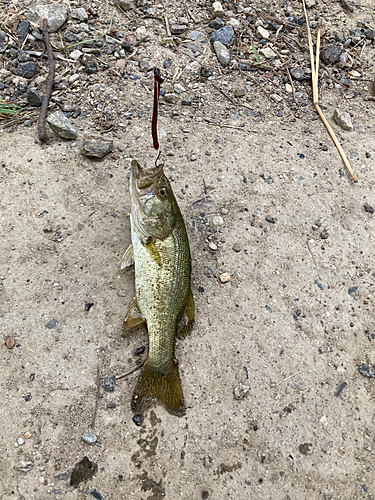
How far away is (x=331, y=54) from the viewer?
5.32 metres

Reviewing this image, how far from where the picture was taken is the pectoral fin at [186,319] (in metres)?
3.30

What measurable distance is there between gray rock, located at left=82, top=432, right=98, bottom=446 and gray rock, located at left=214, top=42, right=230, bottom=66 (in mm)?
4817

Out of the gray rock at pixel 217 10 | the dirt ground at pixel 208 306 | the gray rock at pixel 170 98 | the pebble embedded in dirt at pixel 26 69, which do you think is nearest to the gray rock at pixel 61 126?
the dirt ground at pixel 208 306

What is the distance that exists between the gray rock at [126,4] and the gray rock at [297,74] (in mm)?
2460

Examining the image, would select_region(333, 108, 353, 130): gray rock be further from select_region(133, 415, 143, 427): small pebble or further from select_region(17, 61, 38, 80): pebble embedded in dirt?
select_region(133, 415, 143, 427): small pebble

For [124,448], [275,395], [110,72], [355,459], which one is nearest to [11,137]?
[110,72]

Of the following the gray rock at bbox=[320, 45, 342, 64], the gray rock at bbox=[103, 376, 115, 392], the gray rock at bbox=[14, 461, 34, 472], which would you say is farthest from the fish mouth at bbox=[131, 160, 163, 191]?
the gray rock at bbox=[320, 45, 342, 64]

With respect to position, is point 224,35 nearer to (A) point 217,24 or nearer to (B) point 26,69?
(A) point 217,24

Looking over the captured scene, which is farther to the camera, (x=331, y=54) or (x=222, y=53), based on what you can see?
(x=331, y=54)

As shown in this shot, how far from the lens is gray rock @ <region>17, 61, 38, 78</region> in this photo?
14.5 ft

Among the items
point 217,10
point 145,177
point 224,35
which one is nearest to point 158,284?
point 145,177

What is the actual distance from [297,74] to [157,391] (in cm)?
468

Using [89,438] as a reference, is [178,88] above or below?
above

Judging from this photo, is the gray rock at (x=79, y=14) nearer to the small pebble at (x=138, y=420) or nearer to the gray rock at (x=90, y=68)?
the gray rock at (x=90, y=68)
